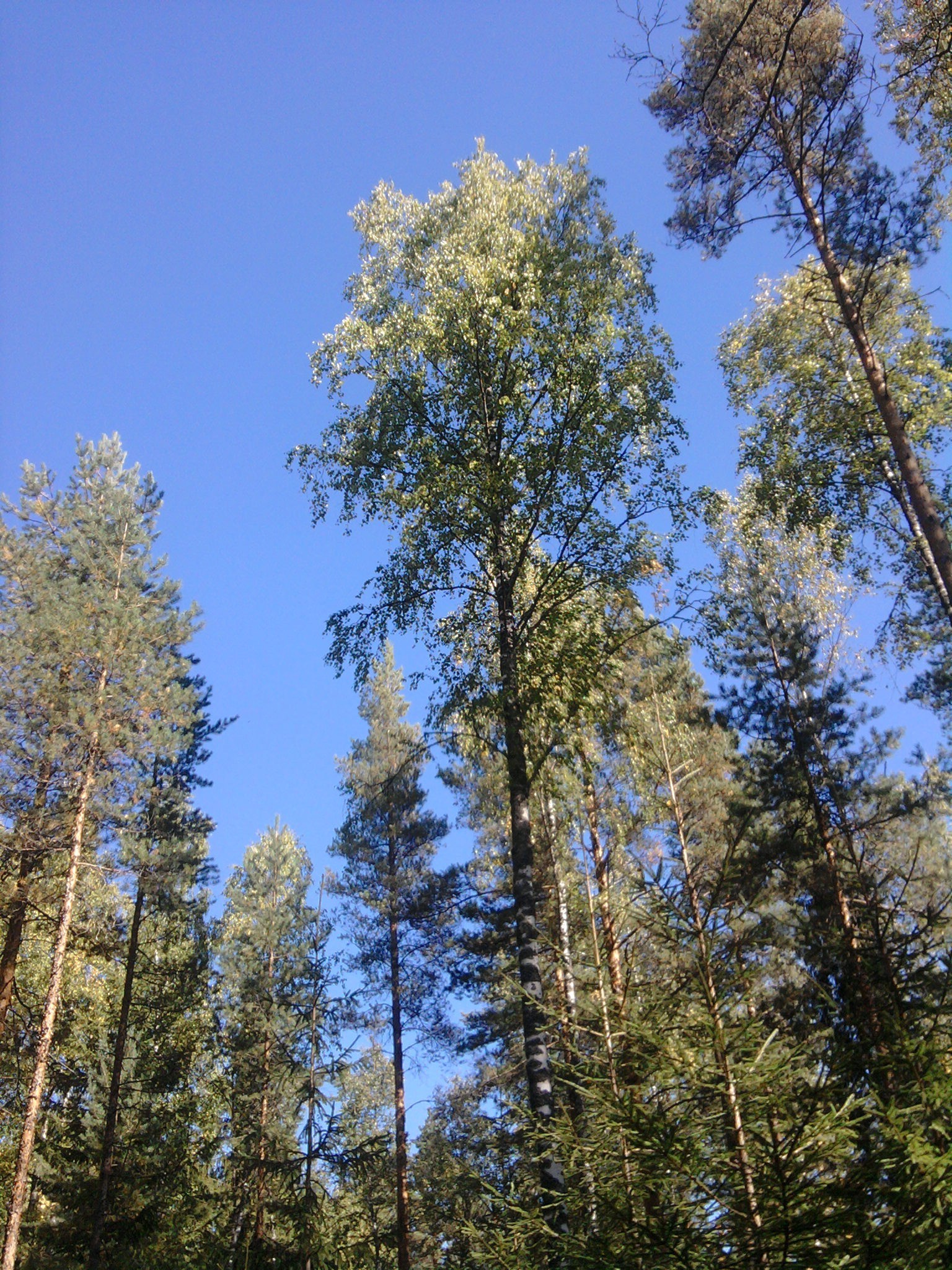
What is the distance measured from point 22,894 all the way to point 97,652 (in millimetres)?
3997

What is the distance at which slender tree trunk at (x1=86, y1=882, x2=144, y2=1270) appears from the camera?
13.5 m

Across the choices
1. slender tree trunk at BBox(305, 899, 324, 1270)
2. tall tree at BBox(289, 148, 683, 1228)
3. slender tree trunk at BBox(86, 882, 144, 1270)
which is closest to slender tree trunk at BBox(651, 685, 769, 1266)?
tall tree at BBox(289, 148, 683, 1228)

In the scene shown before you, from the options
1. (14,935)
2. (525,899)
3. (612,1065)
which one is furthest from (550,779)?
(14,935)

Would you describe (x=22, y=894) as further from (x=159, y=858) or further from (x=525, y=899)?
(x=525, y=899)

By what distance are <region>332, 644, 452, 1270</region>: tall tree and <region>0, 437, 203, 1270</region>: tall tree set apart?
13.7 feet

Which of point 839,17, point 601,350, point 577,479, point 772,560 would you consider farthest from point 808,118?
point 772,560

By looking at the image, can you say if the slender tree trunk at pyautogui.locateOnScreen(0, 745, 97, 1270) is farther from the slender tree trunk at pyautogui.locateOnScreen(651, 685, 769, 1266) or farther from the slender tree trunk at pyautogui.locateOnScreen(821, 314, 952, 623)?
the slender tree trunk at pyautogui.locateOnScreen(821, 314, 952, 623)

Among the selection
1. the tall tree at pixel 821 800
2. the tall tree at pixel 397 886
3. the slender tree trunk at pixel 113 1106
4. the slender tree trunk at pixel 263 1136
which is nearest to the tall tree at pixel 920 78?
the tall tree at pixel 821 800

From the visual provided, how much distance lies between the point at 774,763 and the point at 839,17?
1047 centimetres

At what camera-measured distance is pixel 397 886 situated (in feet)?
61.4

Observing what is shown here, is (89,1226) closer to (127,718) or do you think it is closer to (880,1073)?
(127,718)

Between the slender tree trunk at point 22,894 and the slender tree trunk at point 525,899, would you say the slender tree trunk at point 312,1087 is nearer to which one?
the slender tree trunk at point 22,894

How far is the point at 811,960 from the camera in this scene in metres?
12.0

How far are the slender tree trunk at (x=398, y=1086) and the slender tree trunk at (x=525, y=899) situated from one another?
8592mm
